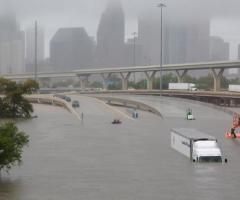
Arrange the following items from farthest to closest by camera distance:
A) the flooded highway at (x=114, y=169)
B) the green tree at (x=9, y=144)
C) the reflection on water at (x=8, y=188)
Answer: the green tree at (x=9, y=144), the flooded highway at (x=114, y=169), the reflection on water at (x=8, y=188)

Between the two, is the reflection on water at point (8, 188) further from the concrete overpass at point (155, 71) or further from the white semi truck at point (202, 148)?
the concrete overpass at point (155, 71)

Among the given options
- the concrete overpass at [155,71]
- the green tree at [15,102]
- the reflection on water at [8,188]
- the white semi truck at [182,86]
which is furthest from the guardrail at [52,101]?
the reflection on water at [8,188]

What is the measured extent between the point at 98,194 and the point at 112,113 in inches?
2151

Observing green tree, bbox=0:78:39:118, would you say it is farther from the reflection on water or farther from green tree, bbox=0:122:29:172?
the reflection on water

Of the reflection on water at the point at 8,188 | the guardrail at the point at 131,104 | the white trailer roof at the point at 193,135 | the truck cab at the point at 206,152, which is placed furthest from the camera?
the guardrail at the point at 131,104

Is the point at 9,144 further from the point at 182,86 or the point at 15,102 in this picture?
the point at 182,86

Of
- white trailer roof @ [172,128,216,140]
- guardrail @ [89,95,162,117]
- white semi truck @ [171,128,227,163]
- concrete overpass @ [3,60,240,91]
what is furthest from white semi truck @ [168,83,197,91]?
white semi truck @ [171,128,227,163]

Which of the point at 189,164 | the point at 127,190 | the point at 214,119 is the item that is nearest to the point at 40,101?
the point at 214,119

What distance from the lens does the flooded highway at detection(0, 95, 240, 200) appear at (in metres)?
26.2

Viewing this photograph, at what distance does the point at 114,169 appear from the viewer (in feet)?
108

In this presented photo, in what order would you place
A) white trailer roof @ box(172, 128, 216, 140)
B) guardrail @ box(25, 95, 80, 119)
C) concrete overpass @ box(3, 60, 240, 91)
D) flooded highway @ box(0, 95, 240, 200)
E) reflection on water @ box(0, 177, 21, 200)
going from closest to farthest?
reflection on water @ box(0, 177, 21, 200) → flooded highway @ box(0, 95, 240, 200) → white trailer roof @ box(172, 128, 216, 140) → guardrail @ box(25, 95, 80, 119) → concrete overpass @ box(3, 60, 240, 91)

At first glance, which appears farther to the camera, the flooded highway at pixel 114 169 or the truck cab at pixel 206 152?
the truck cab at pixel 206 152

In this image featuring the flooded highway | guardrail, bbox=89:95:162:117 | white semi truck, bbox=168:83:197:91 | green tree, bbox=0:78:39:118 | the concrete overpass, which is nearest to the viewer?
the flooded highway

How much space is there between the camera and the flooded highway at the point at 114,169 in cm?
2620
